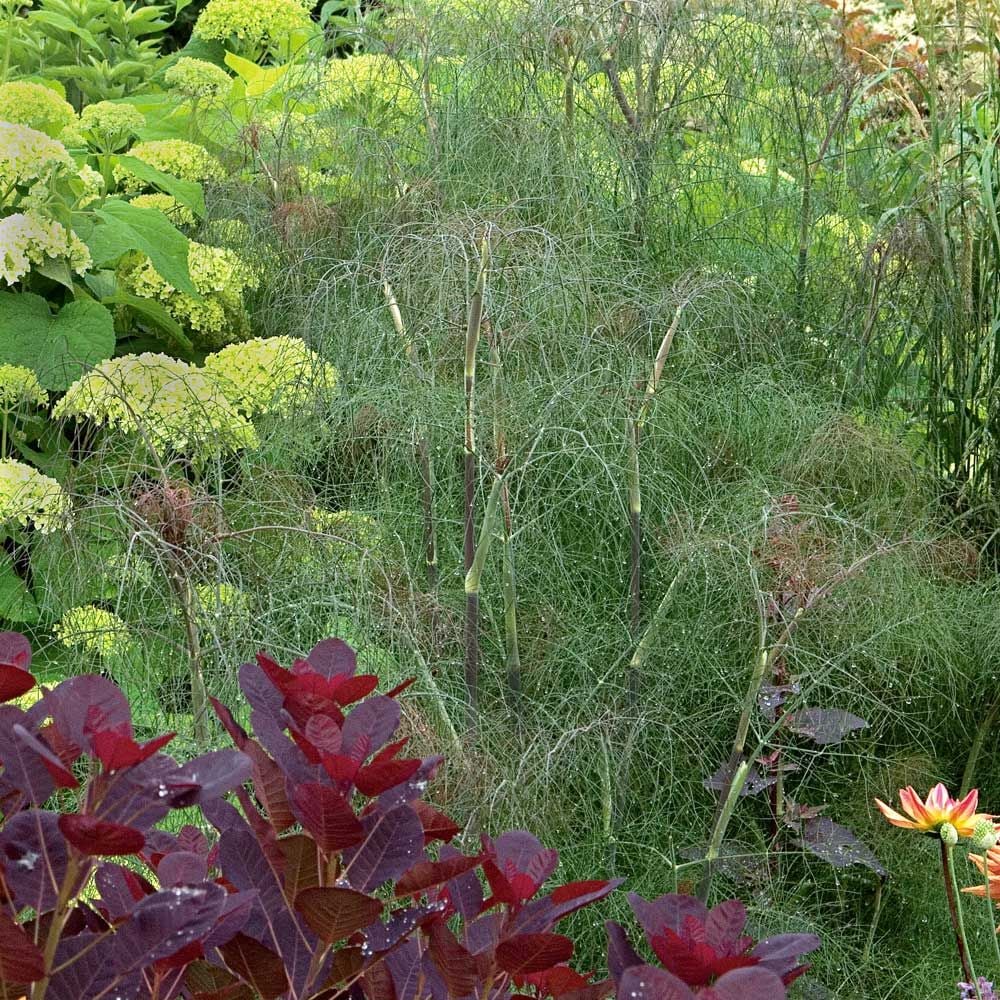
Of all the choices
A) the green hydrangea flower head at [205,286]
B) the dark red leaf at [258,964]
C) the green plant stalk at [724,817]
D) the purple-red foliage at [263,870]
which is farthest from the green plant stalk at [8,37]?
the dark red leaf at [258,964]

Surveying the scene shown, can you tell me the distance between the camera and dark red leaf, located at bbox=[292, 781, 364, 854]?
112 centimetres

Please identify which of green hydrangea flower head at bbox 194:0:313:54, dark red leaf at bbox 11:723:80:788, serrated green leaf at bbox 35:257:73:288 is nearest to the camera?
dark red leaf at bbox 11:723:80:788

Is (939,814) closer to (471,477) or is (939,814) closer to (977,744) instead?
(471,477)

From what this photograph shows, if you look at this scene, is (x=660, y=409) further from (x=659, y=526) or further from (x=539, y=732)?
(x=539, y=732)

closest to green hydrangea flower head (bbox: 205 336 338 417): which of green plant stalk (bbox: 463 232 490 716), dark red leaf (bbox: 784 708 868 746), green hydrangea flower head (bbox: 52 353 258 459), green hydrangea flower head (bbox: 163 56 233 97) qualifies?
green hydrangea flower head (bbox: 52 353 258 459)

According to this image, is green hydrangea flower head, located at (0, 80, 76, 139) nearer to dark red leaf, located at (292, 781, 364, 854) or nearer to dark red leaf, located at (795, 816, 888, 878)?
dark red leaf, located at (795, 816, 888, 878)

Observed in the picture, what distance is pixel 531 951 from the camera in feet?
3.92

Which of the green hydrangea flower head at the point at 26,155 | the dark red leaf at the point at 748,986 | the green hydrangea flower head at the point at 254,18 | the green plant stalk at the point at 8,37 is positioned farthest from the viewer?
the green hydrangea flower head at the point at 254,18

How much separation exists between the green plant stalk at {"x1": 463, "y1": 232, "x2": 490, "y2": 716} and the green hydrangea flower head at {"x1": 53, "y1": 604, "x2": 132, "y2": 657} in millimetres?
581

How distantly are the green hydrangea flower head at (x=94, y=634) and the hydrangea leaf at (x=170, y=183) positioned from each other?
1957mm

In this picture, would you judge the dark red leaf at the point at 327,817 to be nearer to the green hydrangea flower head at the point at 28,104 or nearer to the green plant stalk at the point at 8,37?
the green hydrangea flower head at the point at 28,104

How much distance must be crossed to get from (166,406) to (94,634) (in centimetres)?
62

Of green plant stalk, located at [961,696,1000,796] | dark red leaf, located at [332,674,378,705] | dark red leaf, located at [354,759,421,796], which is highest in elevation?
dark red leaf, located at [332,674,378,705]

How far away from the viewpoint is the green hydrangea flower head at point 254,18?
4980 millimetres
